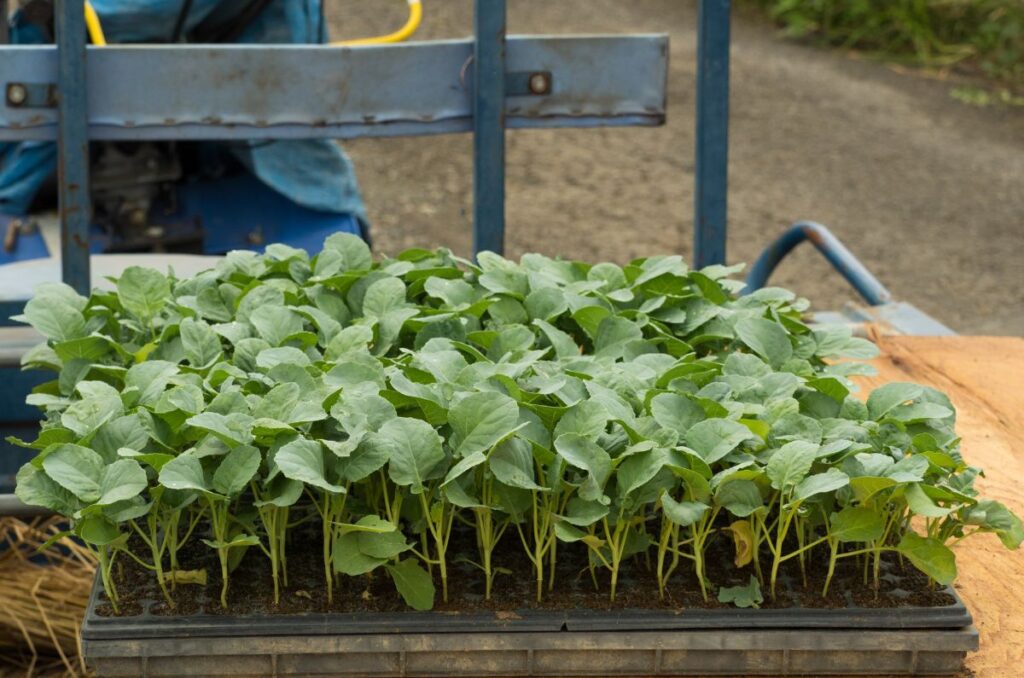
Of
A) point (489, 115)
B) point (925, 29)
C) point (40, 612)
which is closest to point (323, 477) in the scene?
point (489, 115)

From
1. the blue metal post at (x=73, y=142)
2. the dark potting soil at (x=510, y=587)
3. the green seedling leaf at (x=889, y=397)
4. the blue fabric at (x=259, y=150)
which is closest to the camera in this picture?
the dark potting soil at (x=510, y=587)

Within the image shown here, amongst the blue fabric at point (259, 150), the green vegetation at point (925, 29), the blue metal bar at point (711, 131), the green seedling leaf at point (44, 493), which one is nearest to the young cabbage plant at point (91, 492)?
the green seedling leaf at point (44, 493)

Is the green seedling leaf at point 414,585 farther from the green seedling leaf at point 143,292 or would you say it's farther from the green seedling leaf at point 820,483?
the green seedling leaf at point 143,292

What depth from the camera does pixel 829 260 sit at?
2.55 meters

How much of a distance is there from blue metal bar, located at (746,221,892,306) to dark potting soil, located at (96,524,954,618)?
114cm

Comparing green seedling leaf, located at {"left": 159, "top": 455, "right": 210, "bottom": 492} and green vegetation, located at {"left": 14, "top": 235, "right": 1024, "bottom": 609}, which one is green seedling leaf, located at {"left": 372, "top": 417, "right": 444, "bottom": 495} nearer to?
green vegetation, located at {"left": 14, "top": 235, "right": 1024, "bottom": 609}

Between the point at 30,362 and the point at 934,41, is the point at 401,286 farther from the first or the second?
the point at 934,41

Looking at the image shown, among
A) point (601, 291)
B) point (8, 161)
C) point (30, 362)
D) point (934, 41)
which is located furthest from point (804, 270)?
point (30, 362)

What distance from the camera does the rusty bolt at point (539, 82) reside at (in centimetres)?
212

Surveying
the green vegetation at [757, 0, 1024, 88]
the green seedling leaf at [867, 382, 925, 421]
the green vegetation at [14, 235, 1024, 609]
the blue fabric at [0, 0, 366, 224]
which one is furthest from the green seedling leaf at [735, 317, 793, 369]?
the green vegetation at [757, 0, 1024, 88]

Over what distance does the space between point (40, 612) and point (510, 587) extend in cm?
107

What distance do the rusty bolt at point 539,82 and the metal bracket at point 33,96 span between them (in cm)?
67

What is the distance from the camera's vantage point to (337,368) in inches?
55.3

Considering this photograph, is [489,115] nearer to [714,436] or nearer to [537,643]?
[714,436]
